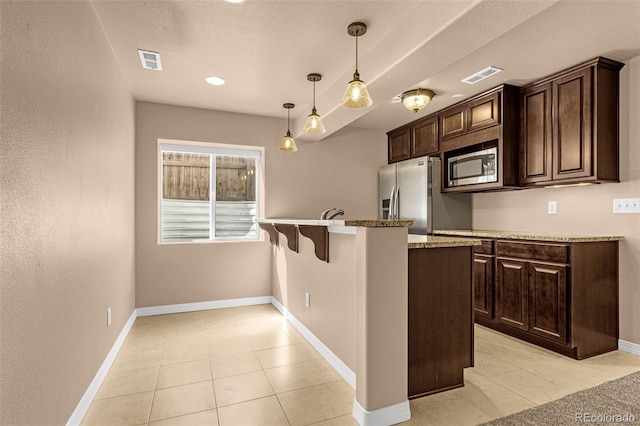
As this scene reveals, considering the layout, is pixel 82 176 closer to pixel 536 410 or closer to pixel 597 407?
pixel 536 410

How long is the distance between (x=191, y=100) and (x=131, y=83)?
0.63m

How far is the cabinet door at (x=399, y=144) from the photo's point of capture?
4.55m

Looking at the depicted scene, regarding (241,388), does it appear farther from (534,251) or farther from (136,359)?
(534,251)

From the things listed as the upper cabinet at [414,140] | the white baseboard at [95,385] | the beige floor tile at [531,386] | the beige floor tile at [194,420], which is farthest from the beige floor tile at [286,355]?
the upper cabinet at [414,140]

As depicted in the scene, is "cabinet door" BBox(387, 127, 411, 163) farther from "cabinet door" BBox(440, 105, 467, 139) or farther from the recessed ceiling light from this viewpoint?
the recessed ceiling light

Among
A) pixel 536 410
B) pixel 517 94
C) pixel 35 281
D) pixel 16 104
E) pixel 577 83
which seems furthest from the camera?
pixel 517 94

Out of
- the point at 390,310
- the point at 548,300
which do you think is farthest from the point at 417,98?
the point at 390,310

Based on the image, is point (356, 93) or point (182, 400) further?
point (356, 93)

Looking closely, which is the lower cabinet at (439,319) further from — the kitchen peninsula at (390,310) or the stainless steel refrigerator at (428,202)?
the stainless steel refrigerator at (428,202)

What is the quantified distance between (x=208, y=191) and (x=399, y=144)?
8.81 ft

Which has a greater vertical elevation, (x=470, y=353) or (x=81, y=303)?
Answer: (x=81, y=303)

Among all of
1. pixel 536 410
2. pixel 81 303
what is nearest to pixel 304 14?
pixel 81 303

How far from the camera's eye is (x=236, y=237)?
14.3 feet

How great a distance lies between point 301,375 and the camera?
2.32m
